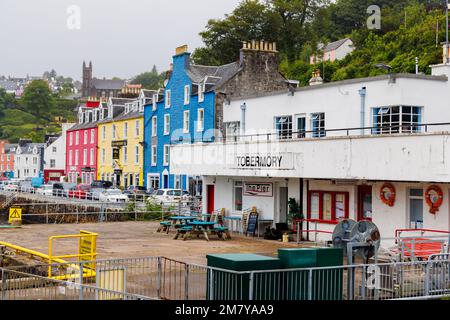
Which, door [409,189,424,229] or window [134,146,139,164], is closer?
door [409,189,424,229]

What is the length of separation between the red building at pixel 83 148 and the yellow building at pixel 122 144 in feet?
6.58

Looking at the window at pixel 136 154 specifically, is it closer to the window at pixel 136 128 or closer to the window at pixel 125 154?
the window at pixel 136 128

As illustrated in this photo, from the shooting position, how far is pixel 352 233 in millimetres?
16125

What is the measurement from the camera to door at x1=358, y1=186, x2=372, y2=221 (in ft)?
83.7

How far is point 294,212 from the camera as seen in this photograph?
2881cm

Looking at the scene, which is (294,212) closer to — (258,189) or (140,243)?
(258,189)

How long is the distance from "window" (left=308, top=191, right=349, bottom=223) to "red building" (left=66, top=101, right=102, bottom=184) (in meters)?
49.1

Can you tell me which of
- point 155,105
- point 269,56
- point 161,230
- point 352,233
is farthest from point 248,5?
point 352,233

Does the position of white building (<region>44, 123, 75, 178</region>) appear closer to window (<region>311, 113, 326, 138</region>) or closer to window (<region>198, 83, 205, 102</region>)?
window (<region>198, 83, 205, 102</region>)

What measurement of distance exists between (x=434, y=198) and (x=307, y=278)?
32.0 feet

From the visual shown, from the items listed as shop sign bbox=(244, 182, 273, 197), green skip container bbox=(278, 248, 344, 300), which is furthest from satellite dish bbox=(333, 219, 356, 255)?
shop sign bbox=(244, 182, 273, 197)

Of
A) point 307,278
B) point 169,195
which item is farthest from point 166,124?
point 307,278

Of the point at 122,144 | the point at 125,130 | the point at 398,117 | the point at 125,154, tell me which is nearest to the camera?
the point at 398,117
